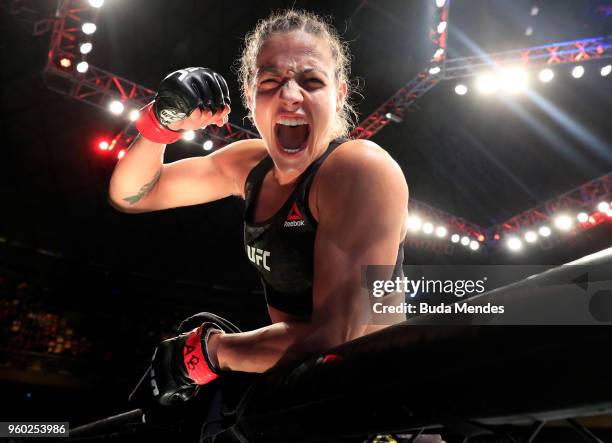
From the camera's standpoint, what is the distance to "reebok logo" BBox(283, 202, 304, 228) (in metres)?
1.29

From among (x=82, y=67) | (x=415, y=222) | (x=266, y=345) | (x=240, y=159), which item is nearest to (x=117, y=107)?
(x=82, y=67)

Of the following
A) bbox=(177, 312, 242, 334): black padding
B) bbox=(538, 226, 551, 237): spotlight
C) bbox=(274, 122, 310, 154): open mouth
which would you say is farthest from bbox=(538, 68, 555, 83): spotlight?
bbox=(177, 312, 242, 334): black padding

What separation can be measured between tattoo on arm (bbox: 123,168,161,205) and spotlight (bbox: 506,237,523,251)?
8446mm

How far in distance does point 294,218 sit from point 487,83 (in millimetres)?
6347

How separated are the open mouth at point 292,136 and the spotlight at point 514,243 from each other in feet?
28.0

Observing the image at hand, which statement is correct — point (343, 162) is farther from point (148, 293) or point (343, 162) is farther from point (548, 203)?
point (148, 293)

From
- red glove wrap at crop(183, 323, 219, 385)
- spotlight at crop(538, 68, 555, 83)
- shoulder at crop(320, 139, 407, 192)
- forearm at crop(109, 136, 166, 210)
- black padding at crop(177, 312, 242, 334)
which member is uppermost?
spotlight at crop(538, 68, 555, 83)

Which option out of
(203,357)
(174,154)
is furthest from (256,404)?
(174,154)

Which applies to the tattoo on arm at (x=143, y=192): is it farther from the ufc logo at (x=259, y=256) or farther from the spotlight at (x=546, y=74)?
the spotlight at (x=546, y=74)

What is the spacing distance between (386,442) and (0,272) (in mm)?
10958

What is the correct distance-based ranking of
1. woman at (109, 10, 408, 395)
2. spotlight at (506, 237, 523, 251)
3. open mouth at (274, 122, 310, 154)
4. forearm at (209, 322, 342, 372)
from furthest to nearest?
spotlight at (506, 237, 523, 251) < open mouth at (274, 122, 310, 154) < woman at (109, 10, 408, 395) < forearm at (209, 322, 342, 372)

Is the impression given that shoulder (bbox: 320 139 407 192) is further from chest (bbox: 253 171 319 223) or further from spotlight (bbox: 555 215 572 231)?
spotlight (bbox: 555 215 572 231)

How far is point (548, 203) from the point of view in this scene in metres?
8.29

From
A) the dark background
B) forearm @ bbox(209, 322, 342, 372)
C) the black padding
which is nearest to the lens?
forearm @ bbox(209, 322, 342, 372)
